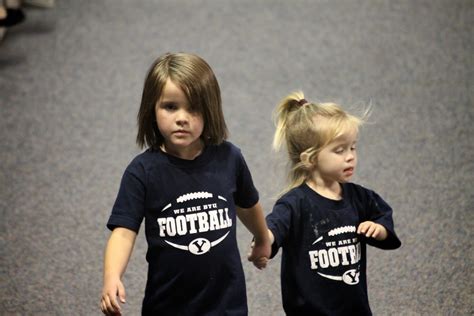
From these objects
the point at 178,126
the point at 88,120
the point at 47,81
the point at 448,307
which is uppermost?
the point at 47,81

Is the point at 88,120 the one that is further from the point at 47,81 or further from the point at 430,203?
the point at 430,203

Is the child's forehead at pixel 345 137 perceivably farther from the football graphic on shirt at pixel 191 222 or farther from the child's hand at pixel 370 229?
the football graphic on shirt at pixel 191 222

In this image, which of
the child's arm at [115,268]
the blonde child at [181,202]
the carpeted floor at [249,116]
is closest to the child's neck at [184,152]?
the blonde child at [181,202]

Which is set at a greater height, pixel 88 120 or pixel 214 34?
pixel 214 34

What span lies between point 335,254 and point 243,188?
0.25 m

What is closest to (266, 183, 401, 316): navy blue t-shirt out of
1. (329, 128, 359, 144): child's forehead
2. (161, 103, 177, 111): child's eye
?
(329, 128, 359, 144): child's forehead

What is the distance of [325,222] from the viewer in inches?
67.8

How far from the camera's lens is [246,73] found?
145 inches

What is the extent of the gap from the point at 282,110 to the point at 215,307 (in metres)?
0.49

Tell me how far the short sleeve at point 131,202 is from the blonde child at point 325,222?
1.00 ft

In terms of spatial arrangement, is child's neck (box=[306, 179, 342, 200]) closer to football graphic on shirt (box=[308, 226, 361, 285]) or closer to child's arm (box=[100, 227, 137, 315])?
football graphic on shirt (box=[308, 226, 361, 285])

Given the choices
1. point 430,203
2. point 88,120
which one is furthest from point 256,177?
point 88,120

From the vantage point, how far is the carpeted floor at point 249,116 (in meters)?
2.40

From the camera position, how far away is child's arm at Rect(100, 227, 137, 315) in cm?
152
